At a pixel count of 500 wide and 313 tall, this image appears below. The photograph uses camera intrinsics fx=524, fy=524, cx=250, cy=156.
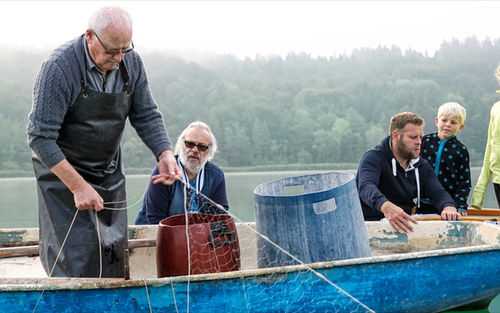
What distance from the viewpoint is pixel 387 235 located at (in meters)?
4.52

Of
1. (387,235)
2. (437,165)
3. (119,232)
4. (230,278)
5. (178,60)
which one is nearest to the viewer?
(230,278)

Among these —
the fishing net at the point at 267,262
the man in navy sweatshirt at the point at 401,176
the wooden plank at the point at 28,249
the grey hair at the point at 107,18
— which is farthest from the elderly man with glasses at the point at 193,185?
the grey hair at the point at 107,18

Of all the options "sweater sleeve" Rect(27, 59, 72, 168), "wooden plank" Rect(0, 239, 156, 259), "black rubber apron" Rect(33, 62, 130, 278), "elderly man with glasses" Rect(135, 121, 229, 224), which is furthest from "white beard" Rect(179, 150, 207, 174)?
"sweater sleeve" Rect(27, 59, 72, 168)

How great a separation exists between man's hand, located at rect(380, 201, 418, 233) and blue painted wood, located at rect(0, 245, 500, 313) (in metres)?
0.93

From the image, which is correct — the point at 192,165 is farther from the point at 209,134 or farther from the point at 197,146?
the point at 209,134

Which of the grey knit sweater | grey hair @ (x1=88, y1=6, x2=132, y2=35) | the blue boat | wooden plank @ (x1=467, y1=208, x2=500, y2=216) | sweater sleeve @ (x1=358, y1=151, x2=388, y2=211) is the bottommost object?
wooden plank @ (x1=467, y1=208, x2=500, y2=216)

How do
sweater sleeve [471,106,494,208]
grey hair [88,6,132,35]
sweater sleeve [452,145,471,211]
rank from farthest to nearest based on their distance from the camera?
sweater sleeve [471,106,494,208], sweater sleeve [452,145,471,211], grey hair [88,6,132,35]

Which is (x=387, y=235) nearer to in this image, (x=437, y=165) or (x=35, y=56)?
(x=437, y=165)

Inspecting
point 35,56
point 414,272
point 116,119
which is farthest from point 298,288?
point 35,56

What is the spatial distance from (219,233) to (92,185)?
0.86 meters

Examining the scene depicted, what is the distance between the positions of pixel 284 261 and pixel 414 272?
0.83m

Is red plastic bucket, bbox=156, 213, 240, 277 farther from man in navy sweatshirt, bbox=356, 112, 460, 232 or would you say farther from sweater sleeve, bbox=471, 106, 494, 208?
sweater sleeve, bbox=471, 106, 494, 208

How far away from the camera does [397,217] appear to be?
4.36 m

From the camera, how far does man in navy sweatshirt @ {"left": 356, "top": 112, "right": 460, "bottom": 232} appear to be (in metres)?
4.55
